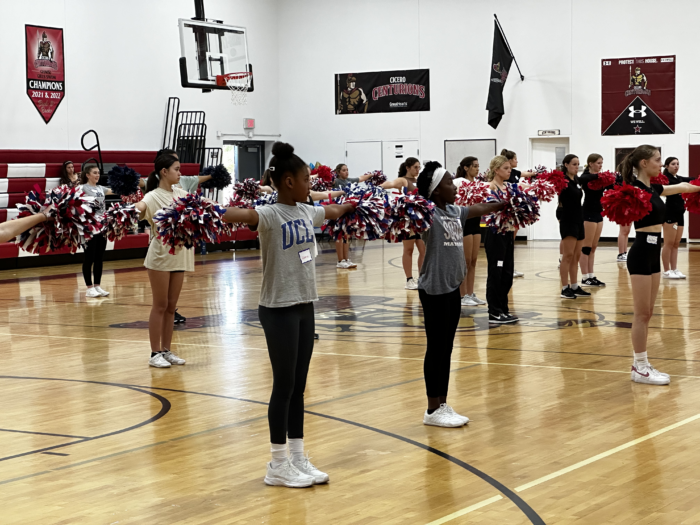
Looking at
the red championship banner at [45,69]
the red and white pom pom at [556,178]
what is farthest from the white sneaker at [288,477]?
the red championship banner at [45,69]

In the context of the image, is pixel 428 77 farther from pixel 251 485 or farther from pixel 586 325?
pixel 251 485

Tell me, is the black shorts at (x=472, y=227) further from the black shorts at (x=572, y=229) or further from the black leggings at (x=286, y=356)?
the black leggings at (x=286, y=356)

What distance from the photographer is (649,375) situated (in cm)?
695

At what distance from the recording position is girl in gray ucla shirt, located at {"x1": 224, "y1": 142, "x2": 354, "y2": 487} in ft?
15.2

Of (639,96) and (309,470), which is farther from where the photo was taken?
(639,96)

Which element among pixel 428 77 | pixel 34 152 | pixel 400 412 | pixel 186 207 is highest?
pixel 428 77

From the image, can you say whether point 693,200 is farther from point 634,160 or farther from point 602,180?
point 602,180

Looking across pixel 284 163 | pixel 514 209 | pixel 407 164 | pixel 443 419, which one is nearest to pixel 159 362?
pixel 443 419

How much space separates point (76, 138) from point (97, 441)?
55.3ft

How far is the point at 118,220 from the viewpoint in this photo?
23.2 feet

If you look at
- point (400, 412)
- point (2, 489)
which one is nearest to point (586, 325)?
point (400, 412)

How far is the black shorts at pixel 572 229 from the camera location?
1192 cm

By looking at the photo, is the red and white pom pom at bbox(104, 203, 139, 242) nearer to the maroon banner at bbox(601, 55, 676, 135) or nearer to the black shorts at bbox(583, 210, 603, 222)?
the black shorts at bbox(583, 210, 603, 222)

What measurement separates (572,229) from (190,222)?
8223 millimetres
